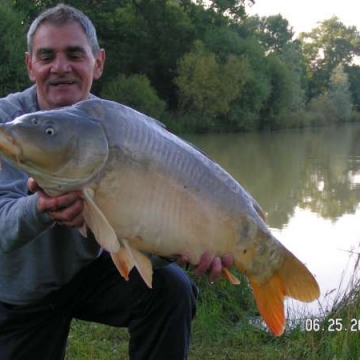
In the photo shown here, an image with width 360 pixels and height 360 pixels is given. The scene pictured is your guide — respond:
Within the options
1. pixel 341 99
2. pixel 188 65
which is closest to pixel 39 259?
pixel 188 65

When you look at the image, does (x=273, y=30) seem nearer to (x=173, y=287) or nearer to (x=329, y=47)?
(x=329, y=47)

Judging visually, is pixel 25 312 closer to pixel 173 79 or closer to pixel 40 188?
pixel 40 188

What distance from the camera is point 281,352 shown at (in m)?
2.74

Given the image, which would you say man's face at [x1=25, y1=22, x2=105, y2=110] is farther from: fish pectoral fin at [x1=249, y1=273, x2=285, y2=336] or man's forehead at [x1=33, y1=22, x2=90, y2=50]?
fish pectoral fin at [x1=249, y1=273, x2=285, y2=336]

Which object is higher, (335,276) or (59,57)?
(59,57)

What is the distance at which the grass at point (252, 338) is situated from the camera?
2559 mm

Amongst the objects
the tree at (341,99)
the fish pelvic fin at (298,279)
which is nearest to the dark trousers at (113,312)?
the fish pelvic fin at (298,279)

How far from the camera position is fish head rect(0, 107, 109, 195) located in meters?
1.38

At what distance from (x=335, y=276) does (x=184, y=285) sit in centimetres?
264

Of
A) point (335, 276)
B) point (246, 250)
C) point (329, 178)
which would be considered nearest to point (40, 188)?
point (246, 250)

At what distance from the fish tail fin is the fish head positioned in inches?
23.7

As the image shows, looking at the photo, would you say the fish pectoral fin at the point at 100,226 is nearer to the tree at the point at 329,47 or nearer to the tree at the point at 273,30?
the tree at the point at 273,30

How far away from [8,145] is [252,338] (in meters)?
1.91
